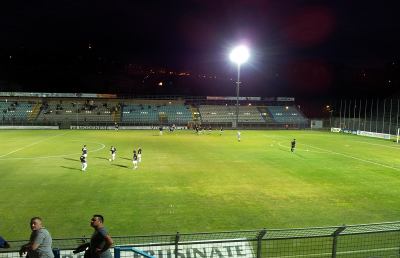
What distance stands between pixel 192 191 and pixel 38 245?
14.7m

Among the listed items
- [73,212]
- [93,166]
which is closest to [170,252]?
[73,212]

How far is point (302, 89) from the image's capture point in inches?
4498

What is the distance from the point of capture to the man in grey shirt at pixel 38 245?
745cm

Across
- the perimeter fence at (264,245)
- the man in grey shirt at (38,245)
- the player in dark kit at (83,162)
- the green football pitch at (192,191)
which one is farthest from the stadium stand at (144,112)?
the man in grey shirt at (38,245)

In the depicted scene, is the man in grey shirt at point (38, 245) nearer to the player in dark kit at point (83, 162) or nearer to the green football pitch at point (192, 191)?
the green football pitch at point (192, 191)

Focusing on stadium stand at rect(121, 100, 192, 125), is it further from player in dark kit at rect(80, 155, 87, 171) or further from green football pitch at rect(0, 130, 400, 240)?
player in dark kit at rect(80, 155, 87, 171)

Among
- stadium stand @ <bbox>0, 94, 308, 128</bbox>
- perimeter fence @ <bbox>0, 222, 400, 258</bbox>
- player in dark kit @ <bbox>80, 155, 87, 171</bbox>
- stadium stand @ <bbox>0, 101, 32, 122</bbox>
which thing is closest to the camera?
perimeter fence @ <bbox>0, 222, 400, 258</bbox>

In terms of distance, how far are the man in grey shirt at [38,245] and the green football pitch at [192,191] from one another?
698 centimetres

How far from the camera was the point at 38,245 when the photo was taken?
745cm

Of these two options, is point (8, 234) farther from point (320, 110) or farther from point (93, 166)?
point (320, 110)

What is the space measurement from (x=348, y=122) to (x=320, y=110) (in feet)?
89.3

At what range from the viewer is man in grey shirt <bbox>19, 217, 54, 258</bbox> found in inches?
293

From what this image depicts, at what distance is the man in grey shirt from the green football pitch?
698 cm

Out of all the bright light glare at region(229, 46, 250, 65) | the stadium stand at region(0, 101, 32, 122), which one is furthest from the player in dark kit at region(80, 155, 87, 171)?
the stadium stand at region(0, 101, 32, 122)
